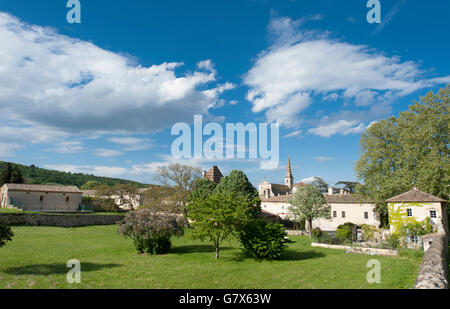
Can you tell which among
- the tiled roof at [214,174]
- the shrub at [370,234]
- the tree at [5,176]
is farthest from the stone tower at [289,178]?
the tree at [5,176]

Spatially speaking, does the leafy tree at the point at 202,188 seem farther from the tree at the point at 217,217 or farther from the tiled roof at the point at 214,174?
the tree at the point at 217,217

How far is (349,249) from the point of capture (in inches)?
854

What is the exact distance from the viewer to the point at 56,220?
37.4 m

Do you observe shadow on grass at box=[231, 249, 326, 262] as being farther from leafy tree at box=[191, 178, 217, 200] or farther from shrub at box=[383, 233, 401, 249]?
leafy tree at box=[191, 178, 217, 200]

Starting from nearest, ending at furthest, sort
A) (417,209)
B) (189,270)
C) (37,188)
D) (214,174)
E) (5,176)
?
(189,270), (417,209), (37,188), (214,174), (5,176)

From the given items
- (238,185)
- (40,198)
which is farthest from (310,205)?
(40,198)

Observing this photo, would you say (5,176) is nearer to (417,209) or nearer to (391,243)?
(391,243)

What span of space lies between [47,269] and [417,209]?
29.5 m

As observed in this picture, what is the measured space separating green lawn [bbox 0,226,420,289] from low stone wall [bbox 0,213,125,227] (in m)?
17.5

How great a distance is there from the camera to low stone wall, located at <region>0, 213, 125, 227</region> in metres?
34.1

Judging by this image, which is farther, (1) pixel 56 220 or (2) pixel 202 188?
(2) pixel 202 188

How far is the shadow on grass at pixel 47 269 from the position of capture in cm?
1262
